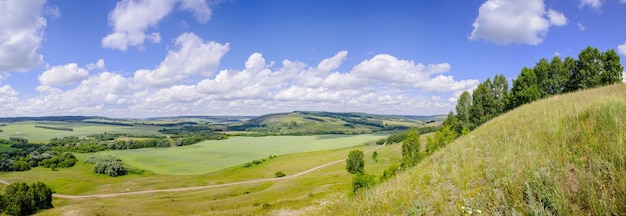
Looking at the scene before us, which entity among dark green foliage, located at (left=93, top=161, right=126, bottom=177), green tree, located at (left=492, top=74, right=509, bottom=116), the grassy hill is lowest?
dark green foliage, located at (left=93, top=161, right=126, bottom=177)

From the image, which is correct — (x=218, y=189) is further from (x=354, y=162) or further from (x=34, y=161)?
(x=34, y=161)

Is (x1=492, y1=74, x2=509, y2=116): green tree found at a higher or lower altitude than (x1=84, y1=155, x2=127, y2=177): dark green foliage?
higher

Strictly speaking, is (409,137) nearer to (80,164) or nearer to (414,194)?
(414,194)

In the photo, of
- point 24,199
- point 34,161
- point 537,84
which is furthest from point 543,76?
point 34,161

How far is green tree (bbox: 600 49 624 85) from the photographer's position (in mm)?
64062

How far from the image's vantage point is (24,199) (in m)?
76.4

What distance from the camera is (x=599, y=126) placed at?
29.6ft

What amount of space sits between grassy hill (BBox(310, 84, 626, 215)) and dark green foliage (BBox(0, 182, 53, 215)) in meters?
98.3

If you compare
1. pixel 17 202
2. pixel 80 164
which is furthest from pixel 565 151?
pixel 80 164

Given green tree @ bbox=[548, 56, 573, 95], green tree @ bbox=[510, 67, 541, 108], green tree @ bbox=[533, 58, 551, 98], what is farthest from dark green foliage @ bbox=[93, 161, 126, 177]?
green tree @ bbox=[548, 56, 573, 95]

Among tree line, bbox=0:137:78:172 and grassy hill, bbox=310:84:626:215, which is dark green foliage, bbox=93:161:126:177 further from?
grassy hill, bbox=310:84:626:215

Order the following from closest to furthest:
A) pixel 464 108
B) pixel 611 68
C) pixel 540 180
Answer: pixel 540 180, pixel 611 68, pixel 464 108

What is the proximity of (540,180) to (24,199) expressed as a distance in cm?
10646

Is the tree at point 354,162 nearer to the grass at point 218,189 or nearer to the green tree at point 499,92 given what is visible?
the grass at point 218,189
